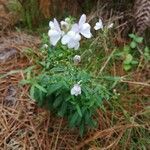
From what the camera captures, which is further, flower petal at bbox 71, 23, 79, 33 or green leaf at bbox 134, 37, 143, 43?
green leaf at bbox 134, 37, 143, 43

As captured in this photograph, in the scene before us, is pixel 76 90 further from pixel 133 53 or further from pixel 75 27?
pixel 133 53

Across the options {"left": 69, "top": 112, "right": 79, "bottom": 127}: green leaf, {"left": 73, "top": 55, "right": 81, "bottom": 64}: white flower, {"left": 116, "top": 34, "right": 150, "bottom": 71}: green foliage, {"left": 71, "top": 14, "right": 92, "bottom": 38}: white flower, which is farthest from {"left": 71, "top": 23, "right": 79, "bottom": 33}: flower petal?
{"left": 116, "top": 34, "right": 150, "bottom": 71}: green foliage

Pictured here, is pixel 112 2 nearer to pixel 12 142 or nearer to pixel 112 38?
pixel 112 38

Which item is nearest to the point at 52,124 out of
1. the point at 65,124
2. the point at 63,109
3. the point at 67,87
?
the point at 65,124

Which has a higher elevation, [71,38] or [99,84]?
[71,38]

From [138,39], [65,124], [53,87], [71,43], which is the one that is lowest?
[65,124]

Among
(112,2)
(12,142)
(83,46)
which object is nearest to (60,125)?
(12,142)

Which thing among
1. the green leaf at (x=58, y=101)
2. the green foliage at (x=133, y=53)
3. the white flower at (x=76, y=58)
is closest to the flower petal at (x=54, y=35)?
the white flower at (x=76, y=58)

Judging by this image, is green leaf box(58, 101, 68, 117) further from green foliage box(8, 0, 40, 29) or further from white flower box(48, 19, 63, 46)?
green foliage box(8, 0, 40, 29)

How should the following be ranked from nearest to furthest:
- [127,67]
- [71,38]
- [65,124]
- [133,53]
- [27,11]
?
[71,38], [65,124], [127,67], [133,53], [27,11]

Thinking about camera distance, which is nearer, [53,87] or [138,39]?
[53,87]

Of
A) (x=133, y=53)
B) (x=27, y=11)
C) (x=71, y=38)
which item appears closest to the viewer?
(x=71, y=38)
